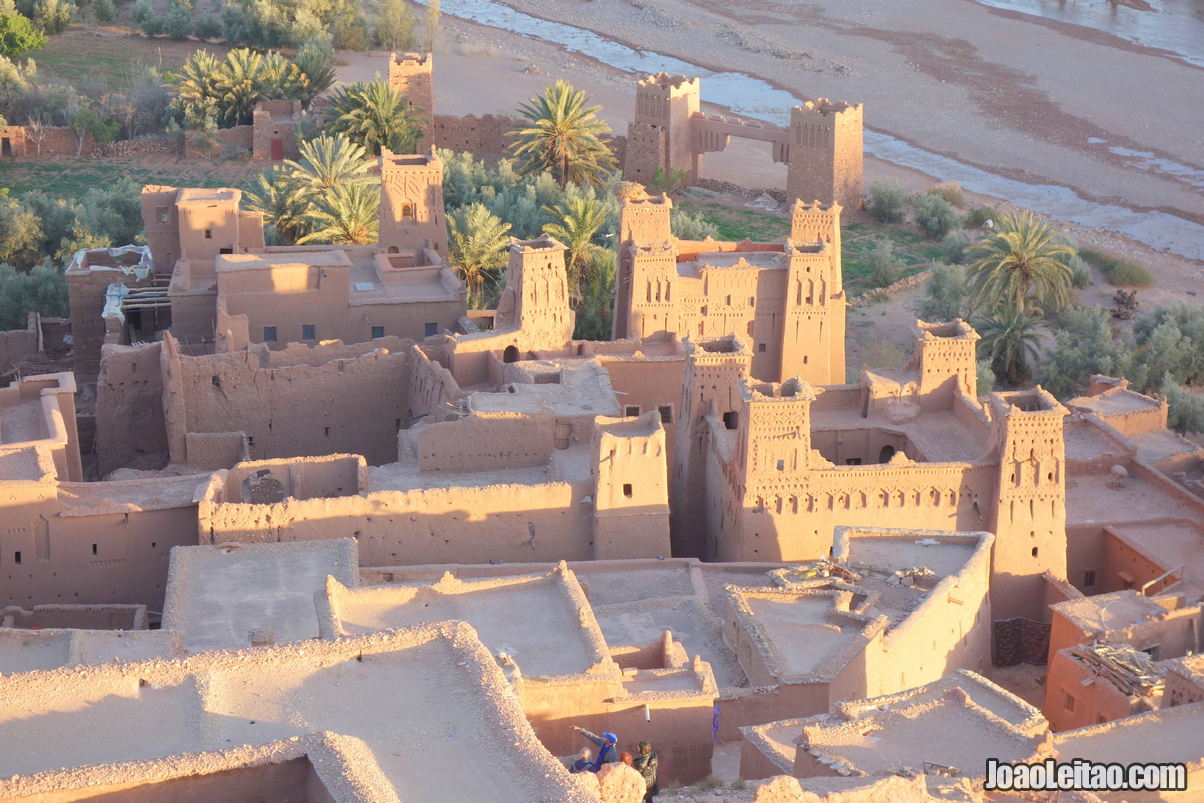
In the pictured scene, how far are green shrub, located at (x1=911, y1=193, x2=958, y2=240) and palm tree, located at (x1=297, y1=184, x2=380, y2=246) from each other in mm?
19425

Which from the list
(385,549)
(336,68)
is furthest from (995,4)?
(385,549)

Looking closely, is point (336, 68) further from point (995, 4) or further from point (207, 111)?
point (995, 4)

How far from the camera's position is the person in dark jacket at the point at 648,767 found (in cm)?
1816

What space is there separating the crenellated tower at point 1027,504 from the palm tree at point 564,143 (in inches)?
1080

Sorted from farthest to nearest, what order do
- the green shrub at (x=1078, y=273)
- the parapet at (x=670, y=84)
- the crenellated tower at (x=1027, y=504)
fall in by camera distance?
the parapet at (x=670, y=84) → the green shrub at (x=1078, y=273) → the crenellated tower at (x=1027, y=504)

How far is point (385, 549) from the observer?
2606cm

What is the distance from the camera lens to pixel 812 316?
34.8 meters

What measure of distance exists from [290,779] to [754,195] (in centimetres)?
4480

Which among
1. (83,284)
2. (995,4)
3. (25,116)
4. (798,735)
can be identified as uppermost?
(995,4)

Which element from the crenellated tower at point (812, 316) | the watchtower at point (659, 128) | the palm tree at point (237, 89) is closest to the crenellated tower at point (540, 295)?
the crenellated tower at point (812, 316)

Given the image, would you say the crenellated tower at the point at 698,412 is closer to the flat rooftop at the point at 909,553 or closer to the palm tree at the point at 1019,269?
the flat rooftop at the point at 909,553

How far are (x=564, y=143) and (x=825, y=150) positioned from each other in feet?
25.4

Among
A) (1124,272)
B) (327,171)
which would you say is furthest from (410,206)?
(1124,272)

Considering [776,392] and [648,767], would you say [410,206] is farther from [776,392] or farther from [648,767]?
[648,767]
